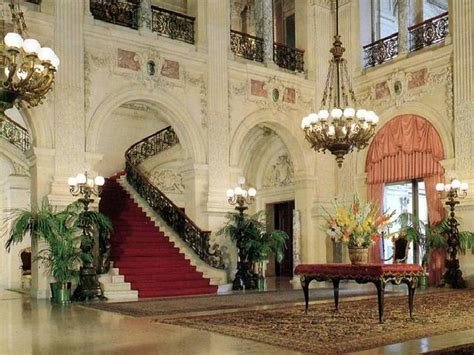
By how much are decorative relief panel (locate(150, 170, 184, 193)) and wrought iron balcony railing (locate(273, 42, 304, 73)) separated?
449 cm

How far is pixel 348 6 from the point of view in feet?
51.3

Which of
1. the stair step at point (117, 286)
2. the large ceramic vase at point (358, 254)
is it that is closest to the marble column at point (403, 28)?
the large ceramic vase at point (358, 254)

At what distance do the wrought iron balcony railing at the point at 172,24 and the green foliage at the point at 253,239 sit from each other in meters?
4.06

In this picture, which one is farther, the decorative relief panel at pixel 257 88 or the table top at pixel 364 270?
the decorative relief panel at pixel 257 88

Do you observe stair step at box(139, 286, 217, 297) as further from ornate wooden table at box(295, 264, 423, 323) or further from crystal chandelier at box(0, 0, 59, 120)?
crystal chandelier at box(0, 0, 59, 120)

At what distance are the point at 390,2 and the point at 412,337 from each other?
12.7 meters

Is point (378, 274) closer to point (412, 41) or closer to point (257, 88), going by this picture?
point (257, 88)

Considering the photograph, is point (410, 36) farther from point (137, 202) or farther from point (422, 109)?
point (137, 202)

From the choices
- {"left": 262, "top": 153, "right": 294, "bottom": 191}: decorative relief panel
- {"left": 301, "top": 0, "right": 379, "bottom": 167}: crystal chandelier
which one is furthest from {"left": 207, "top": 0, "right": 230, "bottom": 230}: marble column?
{"left": 262, "top": 153, "right": 294, "bottom": 191}: decorative relief panel

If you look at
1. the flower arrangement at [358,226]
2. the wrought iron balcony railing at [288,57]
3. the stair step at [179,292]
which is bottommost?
the stair step at [179,292]

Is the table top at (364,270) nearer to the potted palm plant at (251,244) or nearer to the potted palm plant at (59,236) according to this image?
the potted palm plant at (59,236)

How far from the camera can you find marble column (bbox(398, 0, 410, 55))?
1425 centimetres

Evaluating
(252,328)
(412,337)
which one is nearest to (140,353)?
(252,328)

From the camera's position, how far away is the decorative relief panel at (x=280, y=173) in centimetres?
1803
